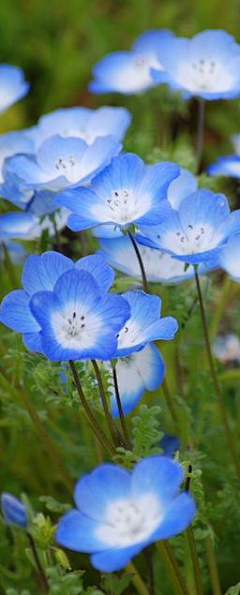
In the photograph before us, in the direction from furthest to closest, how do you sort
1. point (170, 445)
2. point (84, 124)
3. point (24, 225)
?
point (84, 124), point (24, 225), point (170, 445)

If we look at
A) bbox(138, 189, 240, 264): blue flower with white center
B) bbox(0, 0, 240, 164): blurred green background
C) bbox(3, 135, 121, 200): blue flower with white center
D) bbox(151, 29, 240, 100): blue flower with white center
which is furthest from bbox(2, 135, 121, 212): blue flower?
bbox(0, 0, 240, 164): blurred green background

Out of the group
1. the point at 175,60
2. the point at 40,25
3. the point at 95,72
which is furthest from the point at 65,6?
the point at 175,60

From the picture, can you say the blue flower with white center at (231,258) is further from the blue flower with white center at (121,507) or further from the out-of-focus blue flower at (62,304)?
the blue flower with white center at (121,507)

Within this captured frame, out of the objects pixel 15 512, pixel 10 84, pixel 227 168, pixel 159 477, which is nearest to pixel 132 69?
pixel 10 84

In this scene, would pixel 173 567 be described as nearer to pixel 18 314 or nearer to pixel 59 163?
pixel 18 314

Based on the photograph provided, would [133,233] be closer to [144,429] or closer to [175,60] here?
[144,429]

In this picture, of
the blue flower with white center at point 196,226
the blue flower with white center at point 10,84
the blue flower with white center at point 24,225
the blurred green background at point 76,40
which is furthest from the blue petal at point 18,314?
the blurred green background at point 76,40

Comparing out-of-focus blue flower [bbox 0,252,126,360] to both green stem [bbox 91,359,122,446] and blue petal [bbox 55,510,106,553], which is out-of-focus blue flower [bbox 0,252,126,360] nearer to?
green stem [bbox 91,359,122,446]
